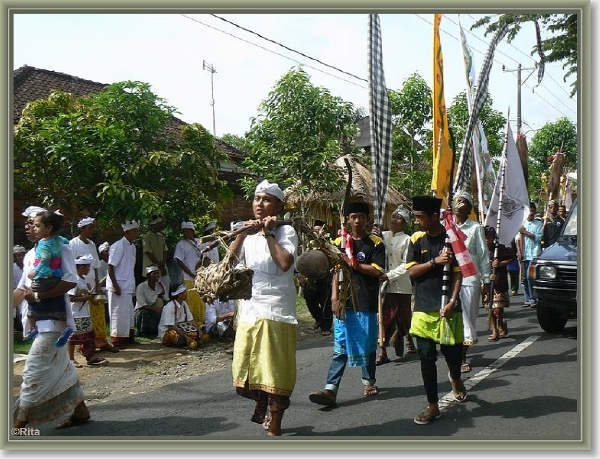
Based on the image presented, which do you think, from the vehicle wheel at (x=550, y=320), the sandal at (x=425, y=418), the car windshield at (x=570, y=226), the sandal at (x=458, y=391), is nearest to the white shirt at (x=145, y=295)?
the sandal at (x=458, y=391)

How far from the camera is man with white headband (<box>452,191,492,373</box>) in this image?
6797 mm

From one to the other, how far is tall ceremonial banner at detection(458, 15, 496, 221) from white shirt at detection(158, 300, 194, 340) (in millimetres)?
4505

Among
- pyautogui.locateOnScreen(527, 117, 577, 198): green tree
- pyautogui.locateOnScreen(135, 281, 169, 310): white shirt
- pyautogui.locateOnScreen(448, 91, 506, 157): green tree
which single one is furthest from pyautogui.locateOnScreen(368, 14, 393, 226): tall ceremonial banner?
pyautogui.locateOnScreen(527, 117, 577, 198): green tree

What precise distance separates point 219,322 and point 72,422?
4.38 meters

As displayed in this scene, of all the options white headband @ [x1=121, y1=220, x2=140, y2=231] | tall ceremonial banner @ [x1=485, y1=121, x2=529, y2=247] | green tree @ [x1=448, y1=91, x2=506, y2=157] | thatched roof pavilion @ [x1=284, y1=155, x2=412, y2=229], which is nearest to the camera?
tall ceremonial banner @ [x1=485, y1=121, x2=529, y2=247]

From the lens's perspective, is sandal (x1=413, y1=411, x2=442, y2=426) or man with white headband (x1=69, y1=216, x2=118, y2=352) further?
man with white headband (x1=69, y1=216, x2=118, y2=352)

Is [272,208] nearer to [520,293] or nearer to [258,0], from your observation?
[258,0]

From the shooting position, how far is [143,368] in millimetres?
7625

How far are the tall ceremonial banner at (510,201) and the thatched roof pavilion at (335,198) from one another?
8.26 feet

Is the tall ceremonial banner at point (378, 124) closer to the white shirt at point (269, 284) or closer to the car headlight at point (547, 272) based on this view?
the white shirt at point (269, 284)

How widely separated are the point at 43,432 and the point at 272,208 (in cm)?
265

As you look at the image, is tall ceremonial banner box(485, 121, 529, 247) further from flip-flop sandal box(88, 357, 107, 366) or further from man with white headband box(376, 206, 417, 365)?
flip-flop sandal box(88, 357, 107, 366)

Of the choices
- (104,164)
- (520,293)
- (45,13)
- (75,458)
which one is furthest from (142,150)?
(520,293)

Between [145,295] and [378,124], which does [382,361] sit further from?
[145,295]
